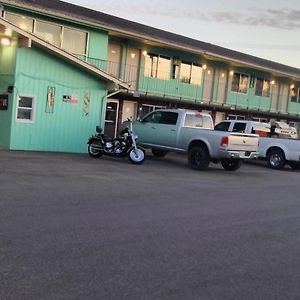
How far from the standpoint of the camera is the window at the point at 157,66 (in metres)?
29.4

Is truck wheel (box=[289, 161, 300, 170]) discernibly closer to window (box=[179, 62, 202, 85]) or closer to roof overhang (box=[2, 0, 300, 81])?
Result: roof overhang (box=[2, 0, 300, 81])

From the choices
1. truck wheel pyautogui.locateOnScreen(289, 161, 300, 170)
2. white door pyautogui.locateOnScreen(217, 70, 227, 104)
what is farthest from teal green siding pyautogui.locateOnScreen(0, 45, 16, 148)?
white door pyautogui.locateOnScreen(217, 70, 227, 104)

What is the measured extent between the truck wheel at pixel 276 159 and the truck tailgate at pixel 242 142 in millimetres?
3878

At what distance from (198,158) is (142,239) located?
11592mm

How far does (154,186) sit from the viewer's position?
13273 millimetres

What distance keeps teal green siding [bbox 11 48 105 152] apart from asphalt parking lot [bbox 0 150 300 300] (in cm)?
667

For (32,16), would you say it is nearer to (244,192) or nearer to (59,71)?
(59,71)

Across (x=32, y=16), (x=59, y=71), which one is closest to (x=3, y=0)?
(x=32, y=16)

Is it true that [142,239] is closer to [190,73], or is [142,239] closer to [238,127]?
[238,127]

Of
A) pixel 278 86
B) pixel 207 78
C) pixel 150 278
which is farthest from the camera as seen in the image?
pixel 278 86

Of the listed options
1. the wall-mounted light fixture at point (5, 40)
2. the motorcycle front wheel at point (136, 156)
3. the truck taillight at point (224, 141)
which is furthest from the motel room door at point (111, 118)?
the truck taillight at point (224, 141)

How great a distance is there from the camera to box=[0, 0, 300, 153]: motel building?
805 inches

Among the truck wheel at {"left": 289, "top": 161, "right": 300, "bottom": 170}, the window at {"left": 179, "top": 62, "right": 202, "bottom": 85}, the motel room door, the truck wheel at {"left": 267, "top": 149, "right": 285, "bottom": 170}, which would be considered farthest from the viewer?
the window at {"left": 179, "top": 62, "right": 202, "bottom": 85}

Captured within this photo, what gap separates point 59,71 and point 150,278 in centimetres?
1681
